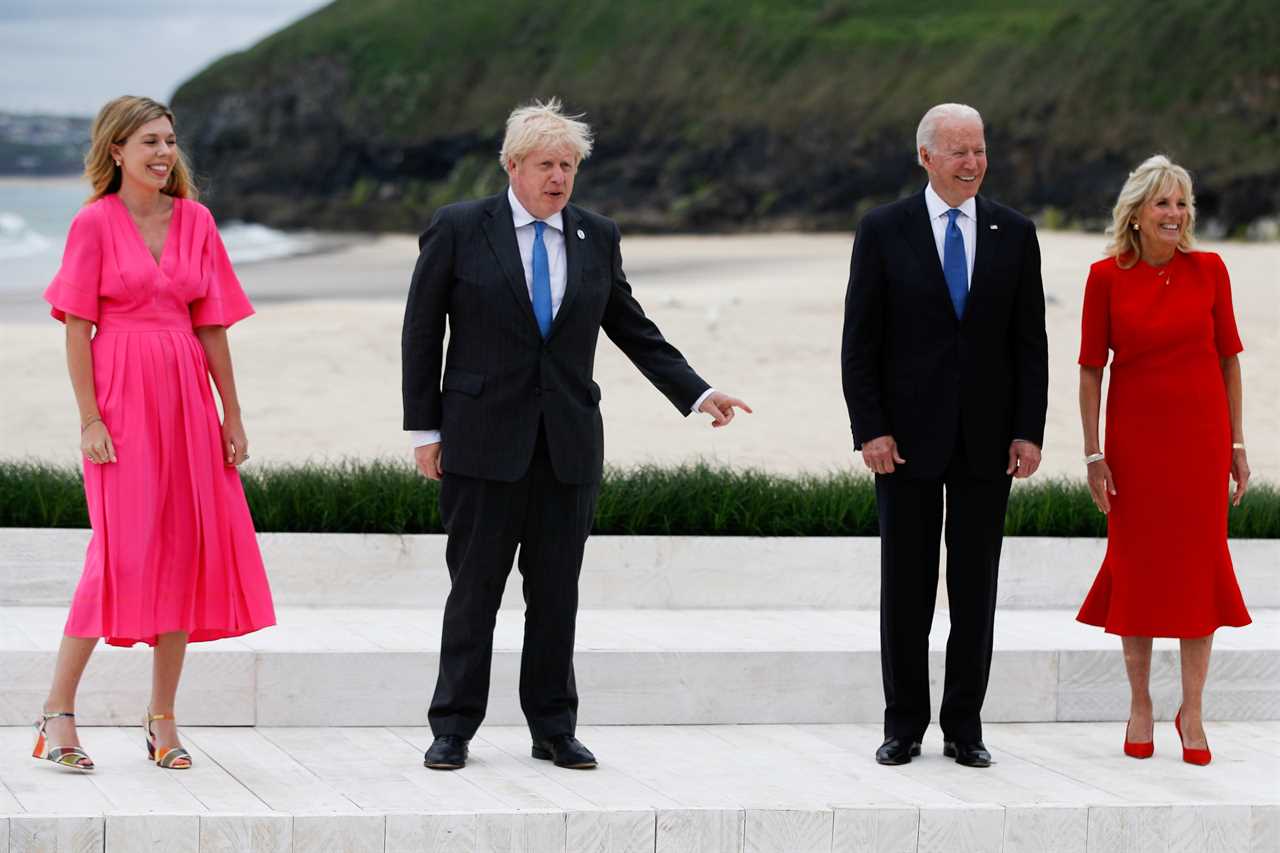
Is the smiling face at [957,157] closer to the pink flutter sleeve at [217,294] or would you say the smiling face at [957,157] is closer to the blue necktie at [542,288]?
the blue necktie at [542,288]

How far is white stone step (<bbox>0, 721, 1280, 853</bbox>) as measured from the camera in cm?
394

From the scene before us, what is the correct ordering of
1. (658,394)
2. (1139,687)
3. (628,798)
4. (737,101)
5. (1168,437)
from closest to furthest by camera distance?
(628,798)
(1168,437)
(1139,687)
(658,394)
(737,101)

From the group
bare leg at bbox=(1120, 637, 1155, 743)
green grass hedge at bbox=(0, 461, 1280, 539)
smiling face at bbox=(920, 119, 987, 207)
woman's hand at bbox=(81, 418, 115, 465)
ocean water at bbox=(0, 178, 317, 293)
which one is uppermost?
ocean water at bbox=(0, 178, 317, 293)

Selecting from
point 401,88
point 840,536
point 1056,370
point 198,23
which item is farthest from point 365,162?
point 840,536

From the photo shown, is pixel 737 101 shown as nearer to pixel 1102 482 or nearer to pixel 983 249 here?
pixel 1102 482

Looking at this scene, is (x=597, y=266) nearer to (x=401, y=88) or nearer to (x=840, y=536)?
(x=840, y=536)

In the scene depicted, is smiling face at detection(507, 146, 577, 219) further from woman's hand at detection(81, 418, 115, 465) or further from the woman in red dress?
the woman in red dress

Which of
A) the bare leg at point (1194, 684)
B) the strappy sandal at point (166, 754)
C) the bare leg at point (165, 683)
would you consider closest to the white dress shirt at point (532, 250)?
the bare leg at point (165, 683)

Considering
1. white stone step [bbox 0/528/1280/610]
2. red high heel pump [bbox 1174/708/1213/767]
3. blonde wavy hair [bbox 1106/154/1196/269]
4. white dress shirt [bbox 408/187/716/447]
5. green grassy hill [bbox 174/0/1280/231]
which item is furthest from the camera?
green grassy hill [bbox 174/0/1280/231]

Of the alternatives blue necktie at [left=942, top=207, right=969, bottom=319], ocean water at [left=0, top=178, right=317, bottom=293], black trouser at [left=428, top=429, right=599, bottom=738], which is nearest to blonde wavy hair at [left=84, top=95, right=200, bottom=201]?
black trouser at [left=428, top=429, right=599, bottom=738]

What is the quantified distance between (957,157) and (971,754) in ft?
5.06

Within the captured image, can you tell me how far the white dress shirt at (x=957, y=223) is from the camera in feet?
15.3

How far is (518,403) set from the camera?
4.46 metres

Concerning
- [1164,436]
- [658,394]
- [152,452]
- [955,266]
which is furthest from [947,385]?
[658,394]
